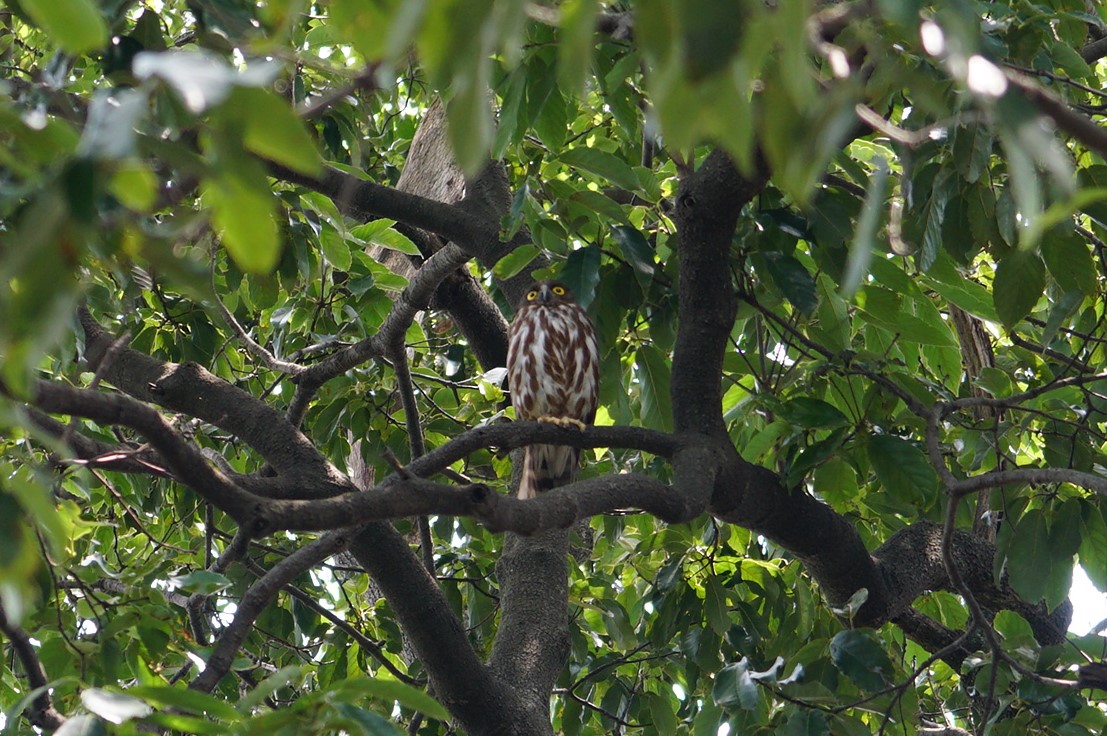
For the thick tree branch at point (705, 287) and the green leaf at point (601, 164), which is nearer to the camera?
the thick tree branch at point (705, 287)

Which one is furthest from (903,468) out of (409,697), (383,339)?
(409,697)

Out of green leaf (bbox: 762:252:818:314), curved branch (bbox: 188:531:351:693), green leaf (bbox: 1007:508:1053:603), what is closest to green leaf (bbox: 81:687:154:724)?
curved branch (bbox: 188:531:351:693)

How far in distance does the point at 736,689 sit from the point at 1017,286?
4.15ft

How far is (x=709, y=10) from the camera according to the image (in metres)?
0.79

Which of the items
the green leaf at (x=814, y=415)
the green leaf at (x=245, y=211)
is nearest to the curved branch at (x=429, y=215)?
the green leaf at (x=814, y=415)

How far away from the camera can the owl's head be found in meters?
4.92

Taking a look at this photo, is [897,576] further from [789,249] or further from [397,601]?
[397,601]

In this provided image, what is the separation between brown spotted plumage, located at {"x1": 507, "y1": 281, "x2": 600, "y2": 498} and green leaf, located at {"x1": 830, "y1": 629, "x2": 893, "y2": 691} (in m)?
2.02

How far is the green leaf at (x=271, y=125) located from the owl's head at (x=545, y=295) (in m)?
3.84

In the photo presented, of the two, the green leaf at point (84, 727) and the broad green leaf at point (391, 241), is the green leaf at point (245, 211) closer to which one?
the green leaf at point (84, 727)

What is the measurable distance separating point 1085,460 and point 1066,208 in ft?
10.6

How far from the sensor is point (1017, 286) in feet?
9.84

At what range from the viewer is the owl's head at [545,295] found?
4.92 meters

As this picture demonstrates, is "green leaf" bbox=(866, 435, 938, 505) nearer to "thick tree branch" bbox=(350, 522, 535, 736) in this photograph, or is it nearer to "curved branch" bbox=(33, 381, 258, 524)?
"thick tree branch" bbox=(350, 522, 535, 736)
